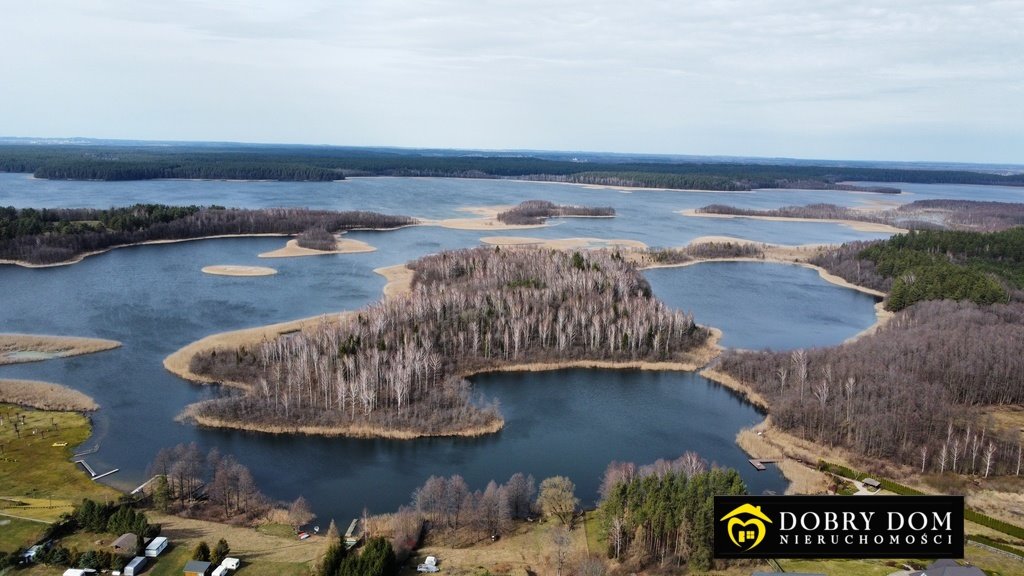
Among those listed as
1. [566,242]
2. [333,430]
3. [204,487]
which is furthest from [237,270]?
[204,487]

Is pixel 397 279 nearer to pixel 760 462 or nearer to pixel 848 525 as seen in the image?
pixel 760 462

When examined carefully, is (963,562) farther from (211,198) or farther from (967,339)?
(211,198)

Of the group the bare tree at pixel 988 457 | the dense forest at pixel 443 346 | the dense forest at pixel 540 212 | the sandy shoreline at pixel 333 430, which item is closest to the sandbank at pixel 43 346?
the dense forest at pixel 443 346

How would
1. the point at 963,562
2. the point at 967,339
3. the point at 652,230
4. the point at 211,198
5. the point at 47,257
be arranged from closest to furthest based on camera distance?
the point at 963,562 < the point at 967,339 < the point at 47,257 < the point at 652,230 < the point at 211,198

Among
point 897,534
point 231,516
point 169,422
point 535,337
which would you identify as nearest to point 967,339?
point 535,337

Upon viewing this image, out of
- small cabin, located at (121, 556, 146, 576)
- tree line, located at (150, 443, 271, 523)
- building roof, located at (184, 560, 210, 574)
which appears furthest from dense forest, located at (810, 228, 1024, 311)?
small cabin, located at (121, 556, 146, 576)

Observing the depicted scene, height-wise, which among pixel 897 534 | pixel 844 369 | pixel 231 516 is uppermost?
pixel 897 534

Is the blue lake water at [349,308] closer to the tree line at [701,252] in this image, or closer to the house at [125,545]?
the tree line at [701,252]
